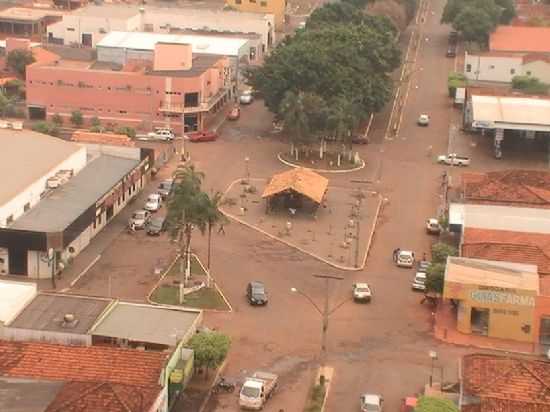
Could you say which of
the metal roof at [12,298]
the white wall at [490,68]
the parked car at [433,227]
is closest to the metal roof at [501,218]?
the parked car at [433,227]

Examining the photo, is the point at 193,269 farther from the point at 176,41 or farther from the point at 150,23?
the point at 150,23

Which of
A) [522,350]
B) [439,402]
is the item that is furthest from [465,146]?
[439,402]

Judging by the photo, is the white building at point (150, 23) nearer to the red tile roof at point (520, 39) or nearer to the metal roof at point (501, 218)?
the red tile roof at point (520, 39)

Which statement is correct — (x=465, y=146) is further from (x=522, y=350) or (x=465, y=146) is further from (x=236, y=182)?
(x=522, y=350)

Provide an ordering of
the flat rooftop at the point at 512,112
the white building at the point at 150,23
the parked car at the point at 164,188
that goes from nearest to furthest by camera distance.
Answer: the parked car at the point at 164,188 → the flat rooftop at the point at 512,112 → the white building at the point at 150,23

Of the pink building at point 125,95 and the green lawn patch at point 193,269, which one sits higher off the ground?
the pink building at point 125,95
